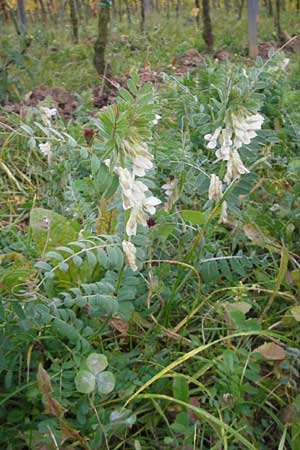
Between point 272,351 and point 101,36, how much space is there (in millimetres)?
3693

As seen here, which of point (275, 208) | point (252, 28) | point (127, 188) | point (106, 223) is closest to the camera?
point (127, 188)

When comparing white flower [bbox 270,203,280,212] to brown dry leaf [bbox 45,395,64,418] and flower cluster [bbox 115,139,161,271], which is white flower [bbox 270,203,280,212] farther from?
brown dry leaf [bbox 45,395,64,418]

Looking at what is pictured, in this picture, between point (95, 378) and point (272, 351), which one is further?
point (272, 351)

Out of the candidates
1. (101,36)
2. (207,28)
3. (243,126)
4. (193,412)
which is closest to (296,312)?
(193,412)

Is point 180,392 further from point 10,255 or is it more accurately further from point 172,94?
point 172,94

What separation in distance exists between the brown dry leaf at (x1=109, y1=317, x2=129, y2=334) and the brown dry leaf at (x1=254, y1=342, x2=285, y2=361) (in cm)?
32

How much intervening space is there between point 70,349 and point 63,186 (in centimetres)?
90

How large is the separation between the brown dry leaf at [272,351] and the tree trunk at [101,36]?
11.7 ft

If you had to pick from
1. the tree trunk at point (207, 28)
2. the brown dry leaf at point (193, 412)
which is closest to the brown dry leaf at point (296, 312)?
the brown dry leaf at point (193, 412)

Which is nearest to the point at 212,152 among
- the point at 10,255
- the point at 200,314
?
the point at 200,314

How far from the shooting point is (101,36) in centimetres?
454

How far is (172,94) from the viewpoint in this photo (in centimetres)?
227

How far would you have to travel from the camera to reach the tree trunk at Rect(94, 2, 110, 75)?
4.46m

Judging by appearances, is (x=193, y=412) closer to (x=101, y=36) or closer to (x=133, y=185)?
(x=133, y=185)
